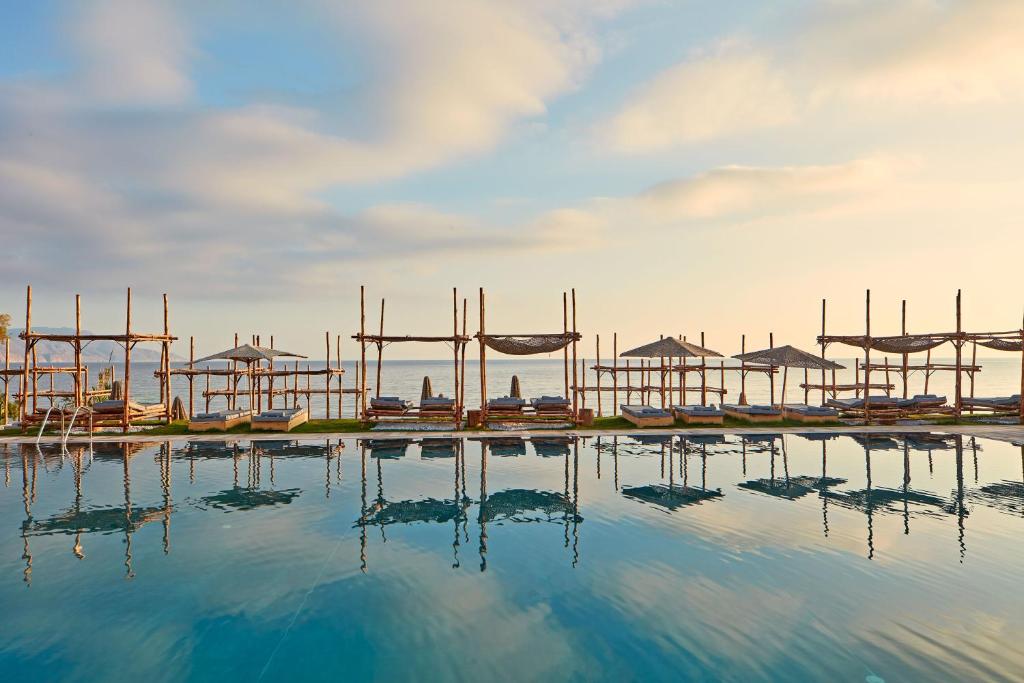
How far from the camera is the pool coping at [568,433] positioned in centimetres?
1828

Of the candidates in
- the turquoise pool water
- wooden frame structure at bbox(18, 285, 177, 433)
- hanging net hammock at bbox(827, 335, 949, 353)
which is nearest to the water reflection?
the turquoise pool water

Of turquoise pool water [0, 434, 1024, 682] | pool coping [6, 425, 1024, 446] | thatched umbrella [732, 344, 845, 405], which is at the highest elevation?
thatched umbrella [732, 344, 845, 405]

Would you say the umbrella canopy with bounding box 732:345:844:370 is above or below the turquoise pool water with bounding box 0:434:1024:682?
above

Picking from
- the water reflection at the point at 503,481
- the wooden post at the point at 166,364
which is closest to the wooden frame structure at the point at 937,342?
the water reflection at the point at 503,481

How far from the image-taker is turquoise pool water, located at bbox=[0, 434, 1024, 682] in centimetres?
551

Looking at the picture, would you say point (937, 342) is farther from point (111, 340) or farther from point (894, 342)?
point (111, 340)

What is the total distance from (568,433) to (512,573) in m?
12.1

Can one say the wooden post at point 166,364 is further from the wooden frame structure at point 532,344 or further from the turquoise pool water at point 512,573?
the wooden frame structure at point 532,344

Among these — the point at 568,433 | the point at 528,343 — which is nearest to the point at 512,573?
the point at 568,433

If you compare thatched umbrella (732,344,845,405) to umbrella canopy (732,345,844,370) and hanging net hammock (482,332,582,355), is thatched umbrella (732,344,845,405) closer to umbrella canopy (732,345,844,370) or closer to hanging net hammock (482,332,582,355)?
umbrella canopy (732,345,844,370)

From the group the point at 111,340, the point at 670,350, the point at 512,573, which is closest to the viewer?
the point at 512,573

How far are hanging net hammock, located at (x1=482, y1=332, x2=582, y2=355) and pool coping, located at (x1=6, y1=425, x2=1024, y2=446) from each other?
3199 mm

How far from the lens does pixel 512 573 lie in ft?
24.8

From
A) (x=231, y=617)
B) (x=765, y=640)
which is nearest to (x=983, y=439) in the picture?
(x=765, y=640)
